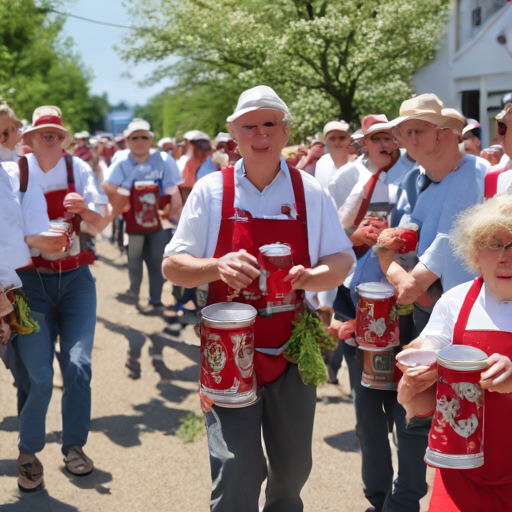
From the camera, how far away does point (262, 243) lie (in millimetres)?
2949

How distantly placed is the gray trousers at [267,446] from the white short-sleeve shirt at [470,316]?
73 cm

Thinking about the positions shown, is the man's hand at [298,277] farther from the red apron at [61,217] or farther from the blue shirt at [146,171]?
the blue shirt at [146,171]

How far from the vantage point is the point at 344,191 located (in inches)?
182

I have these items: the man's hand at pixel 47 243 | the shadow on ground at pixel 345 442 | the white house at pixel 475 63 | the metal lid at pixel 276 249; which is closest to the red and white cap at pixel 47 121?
the man's hand at pixel 47 243

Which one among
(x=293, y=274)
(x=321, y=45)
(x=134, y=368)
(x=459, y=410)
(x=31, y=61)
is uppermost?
(x=31, y=61)

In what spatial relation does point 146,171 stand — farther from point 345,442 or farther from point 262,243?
point 262,243

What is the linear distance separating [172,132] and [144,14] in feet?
29.1

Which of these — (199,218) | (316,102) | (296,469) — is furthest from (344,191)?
(316,102)

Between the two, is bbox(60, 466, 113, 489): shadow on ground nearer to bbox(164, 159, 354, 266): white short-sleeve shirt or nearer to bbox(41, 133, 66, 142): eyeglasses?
bbox(164, 159, 354, 266): white short-sleeve shirt

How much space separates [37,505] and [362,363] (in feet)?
6.87

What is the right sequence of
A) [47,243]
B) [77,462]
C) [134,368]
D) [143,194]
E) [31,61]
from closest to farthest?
[47,243], [77,462], [134,368], [143,194], [31,61]

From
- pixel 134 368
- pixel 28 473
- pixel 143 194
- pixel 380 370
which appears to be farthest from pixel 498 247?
pixel 143 194

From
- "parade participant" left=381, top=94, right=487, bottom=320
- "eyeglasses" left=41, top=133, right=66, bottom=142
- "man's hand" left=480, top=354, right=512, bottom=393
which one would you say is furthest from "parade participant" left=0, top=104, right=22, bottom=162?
"man's hand" left=480, top=354, right=512, bottom=393

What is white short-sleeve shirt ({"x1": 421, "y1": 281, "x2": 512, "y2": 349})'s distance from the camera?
246 cm
